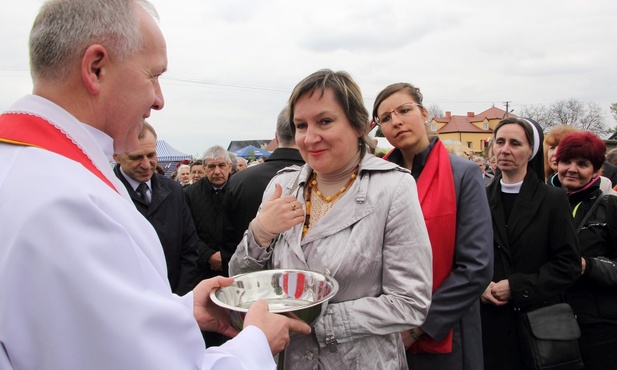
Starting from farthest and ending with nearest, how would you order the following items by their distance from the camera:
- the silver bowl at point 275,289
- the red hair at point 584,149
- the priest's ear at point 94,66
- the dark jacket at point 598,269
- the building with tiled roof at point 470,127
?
the building with tiled roof at point 470,127, the red hair at point 584,149, the dark jacket at point 598,269, the silver bowl at point 275,289, the priest's ear at point 94,66

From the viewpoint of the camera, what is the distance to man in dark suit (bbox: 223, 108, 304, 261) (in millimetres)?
3621

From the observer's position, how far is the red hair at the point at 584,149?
330cm

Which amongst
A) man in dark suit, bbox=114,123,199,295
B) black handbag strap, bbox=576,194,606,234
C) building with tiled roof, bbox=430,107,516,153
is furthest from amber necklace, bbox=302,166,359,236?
building with tiled roof, bbox=430,107,516,153

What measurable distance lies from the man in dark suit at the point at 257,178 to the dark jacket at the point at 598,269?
7.59 feet

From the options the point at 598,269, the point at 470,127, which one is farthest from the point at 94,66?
the point at 470,127

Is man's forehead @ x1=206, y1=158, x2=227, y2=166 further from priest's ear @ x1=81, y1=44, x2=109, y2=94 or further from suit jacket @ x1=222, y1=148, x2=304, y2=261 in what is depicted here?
priest's ear @ x1=81, y1=44, x2=109, y2=94

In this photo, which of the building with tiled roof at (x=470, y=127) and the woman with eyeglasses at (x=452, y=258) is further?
the building with tiled roof at (x=470, y=127)

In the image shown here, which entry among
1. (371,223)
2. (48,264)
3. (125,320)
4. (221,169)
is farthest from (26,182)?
(221,169)

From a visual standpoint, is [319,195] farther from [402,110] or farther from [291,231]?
[402,110]

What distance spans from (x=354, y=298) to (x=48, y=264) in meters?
1.28

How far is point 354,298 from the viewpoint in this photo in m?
1.83

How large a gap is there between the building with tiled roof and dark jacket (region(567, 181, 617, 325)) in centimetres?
6551

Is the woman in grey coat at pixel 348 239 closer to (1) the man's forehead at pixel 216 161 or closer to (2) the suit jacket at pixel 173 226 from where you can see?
(2) the suit jacket at pixel 173 226

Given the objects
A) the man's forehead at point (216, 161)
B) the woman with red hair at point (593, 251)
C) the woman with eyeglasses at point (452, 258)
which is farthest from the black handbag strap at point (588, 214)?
the man's forehead at point (216, 161)
